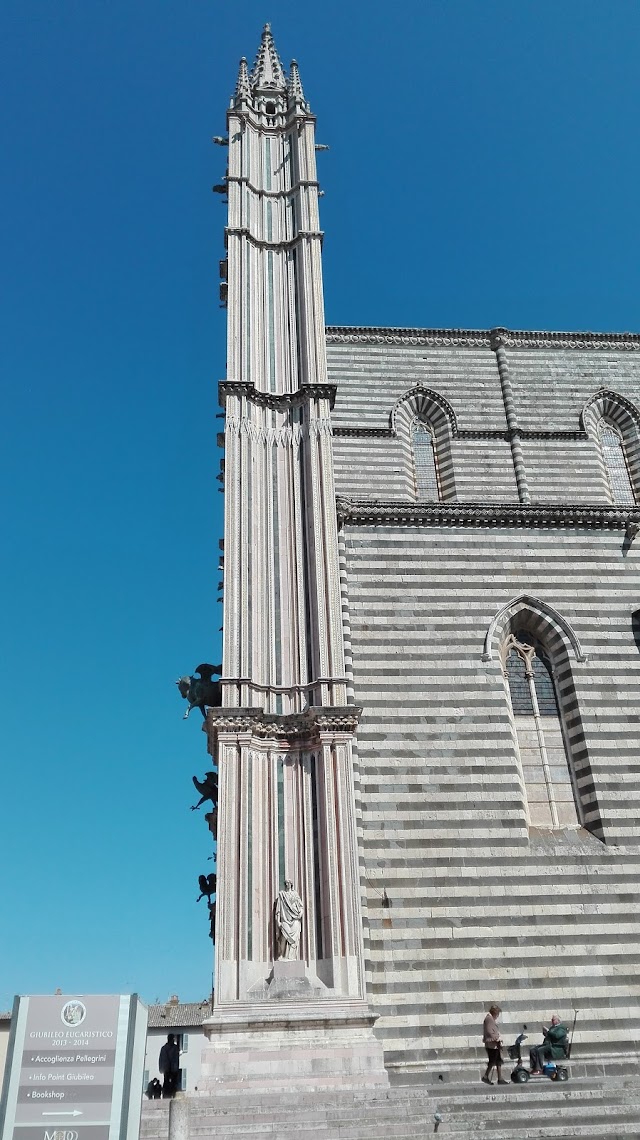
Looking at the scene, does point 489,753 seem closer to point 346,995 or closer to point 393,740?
point 393,740

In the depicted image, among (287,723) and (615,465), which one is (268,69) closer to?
(615,465)

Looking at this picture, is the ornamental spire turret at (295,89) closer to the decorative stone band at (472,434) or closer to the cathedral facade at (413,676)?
the cathedral facade at (413,676)

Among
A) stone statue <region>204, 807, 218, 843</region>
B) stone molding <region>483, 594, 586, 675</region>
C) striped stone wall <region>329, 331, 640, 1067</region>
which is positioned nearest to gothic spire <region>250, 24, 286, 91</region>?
striped stone wall <region>329, 331, 640, 1067</region>

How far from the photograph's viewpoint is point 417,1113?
12.3 meters

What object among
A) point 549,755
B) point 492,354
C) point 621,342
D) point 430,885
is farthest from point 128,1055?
point 621,342

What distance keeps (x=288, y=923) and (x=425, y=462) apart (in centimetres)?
1196

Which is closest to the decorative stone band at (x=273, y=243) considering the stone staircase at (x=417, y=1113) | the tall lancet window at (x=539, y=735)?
the tall lancet window at (x=539, y=735)

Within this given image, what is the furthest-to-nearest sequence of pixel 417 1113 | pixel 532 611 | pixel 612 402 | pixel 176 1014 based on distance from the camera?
pixel 176 1014 < pixel 612 402 < pixel 532 611 < pixel 417 1113

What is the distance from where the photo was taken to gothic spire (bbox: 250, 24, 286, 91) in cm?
2779

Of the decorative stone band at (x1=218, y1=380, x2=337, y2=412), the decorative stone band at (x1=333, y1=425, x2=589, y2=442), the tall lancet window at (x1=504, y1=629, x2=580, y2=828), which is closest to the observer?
the tall lancet window at (x1=504, y1=629, x2=580, y2=828)

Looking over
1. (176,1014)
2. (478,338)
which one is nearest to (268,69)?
(478,338)

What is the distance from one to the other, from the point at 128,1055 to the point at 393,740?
10930 mm

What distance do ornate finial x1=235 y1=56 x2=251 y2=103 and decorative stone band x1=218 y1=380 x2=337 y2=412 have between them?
10275 mm

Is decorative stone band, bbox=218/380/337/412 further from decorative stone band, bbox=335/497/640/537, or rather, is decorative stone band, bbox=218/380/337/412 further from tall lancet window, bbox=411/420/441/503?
tall lancet window, bbox=411/420/441/503
